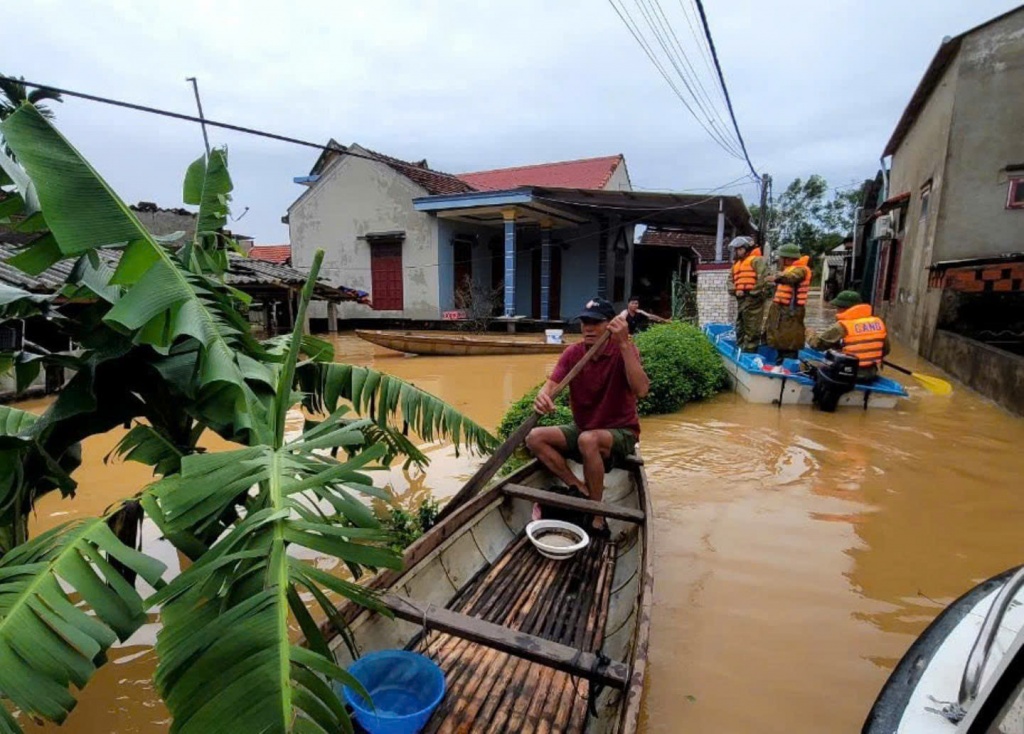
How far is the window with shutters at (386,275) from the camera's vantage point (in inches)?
737

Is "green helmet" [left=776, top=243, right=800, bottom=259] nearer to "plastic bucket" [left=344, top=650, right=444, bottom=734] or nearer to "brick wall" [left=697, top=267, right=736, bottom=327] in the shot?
"brick wall" [left=697, top=267, right=736, bottom=327]

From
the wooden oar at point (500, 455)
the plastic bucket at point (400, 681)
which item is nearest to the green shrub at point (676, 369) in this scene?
the wooden oar at point (500, 455)

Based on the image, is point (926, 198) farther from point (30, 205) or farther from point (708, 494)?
point (30, 205)

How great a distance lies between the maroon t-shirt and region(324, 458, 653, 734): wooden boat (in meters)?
0.45

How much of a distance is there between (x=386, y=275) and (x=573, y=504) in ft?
52.8

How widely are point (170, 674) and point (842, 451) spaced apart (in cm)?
701

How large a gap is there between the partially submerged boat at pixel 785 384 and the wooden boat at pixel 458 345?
5236 mm

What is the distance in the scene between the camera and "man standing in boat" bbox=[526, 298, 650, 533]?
4.41 m

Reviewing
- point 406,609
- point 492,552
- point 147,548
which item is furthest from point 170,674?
point 147,548

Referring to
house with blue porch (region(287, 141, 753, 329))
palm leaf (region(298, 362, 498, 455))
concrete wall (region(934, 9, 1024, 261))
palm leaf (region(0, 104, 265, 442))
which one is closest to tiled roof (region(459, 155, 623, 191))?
house with blue porch (region(287, 141, 753, 329))

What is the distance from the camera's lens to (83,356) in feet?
8.09

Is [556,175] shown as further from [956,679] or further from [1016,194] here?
[956,679]

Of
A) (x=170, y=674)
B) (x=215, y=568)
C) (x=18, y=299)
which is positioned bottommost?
(x=170, y=674)

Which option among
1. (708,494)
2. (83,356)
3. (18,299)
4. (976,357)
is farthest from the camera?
(976,357)
